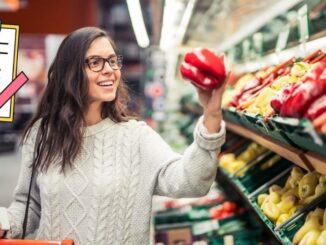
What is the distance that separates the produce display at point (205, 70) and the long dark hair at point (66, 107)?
23.4 inches

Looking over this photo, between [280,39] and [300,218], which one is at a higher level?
[280,39]

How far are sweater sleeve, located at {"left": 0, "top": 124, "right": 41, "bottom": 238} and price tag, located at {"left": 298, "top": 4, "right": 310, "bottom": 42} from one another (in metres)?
1.69

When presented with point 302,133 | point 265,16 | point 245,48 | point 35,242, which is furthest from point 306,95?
point 245,48

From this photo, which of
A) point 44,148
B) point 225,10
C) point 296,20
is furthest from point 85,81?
point 225,10

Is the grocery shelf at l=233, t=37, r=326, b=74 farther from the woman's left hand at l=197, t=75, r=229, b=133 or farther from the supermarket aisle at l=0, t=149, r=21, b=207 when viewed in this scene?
the supermarket aisle at l=0, t=149, r=21, b=207

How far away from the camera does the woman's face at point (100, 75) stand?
2195 mm

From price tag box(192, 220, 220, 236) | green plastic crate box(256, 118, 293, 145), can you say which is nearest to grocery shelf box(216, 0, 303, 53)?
green plastic crate box(256, 118, 293, 145)

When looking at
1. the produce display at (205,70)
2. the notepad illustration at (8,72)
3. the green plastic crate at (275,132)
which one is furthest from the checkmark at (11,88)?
the green plastic crate at (275,132)

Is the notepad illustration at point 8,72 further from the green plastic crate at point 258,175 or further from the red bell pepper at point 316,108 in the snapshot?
the green plastic crate at point 258,175

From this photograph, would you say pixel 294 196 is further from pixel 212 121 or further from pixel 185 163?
pixel 212 121

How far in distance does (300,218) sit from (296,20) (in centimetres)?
167

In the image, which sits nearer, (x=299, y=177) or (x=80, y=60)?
(x=80, y=60)

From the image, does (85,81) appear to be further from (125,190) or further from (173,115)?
(173,115)

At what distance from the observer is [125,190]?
221 centimetres
